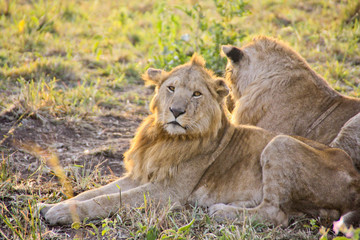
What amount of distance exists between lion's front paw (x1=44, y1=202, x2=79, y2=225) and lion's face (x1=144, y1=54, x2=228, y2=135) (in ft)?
3.32

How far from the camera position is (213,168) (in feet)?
12.8

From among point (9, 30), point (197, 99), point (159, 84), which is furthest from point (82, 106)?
point (9, 30)

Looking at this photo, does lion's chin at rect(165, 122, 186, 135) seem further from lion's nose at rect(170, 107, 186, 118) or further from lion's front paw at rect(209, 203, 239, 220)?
lion's front paw at rect(209, 203, 239, 220)

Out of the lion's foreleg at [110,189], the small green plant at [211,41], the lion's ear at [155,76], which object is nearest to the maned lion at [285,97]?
the lion's ear at [155,76]

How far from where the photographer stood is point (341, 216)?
352 cm

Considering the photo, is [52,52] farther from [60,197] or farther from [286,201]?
[286,201]

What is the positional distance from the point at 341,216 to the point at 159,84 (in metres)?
1.91

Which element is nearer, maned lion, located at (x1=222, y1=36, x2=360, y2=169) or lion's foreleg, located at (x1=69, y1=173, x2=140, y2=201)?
lion's foreleg, located at (x1=69, y1=173, x2=140, y2=201)

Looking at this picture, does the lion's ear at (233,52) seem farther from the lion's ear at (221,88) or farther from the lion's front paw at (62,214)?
the lion's front paw at (62,214)

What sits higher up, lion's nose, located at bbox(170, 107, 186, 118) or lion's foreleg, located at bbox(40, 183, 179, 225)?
lion's nose, located at bbox(170, 107, 186, 118)

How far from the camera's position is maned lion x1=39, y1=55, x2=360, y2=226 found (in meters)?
3.54

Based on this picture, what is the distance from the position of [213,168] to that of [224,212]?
16.3 inches

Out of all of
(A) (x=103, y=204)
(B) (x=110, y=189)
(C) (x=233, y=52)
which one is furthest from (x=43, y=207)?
(C) (x=233, y=52)

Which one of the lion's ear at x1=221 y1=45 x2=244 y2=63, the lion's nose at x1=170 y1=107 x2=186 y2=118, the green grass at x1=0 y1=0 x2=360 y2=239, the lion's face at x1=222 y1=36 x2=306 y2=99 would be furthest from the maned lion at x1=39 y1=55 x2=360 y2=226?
the lion's face at x1=222 y1=36 x2=306 y2=99
